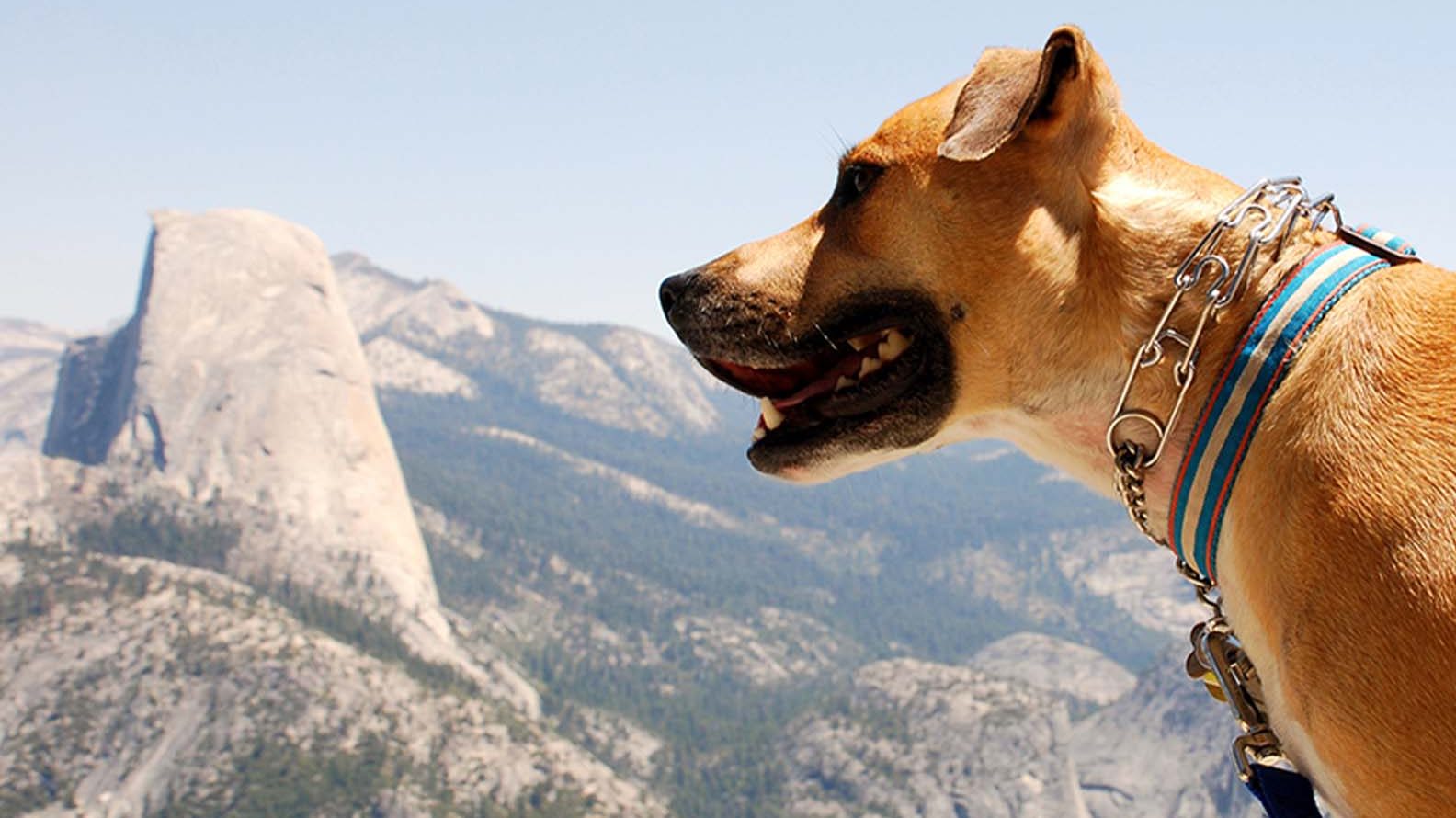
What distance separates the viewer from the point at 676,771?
158 meters

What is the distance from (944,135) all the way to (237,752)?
121m

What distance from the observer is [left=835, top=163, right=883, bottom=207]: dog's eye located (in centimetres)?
319

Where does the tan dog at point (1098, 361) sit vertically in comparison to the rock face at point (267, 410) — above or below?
above

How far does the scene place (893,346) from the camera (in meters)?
3.10

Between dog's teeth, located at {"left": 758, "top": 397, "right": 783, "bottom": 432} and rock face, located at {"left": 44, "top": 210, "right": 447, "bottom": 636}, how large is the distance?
511ft

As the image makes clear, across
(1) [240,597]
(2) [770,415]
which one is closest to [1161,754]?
(1) [240,597]

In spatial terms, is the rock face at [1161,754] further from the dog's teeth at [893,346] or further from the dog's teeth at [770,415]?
the dog's teeth at [893,346]

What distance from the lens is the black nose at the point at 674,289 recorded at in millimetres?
3471

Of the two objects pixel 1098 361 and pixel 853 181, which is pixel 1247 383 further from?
pixel 853 181

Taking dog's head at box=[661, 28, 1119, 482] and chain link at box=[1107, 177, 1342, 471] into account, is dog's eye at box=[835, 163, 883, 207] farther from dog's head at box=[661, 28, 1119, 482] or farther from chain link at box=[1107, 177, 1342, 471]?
chain link at box=[1107, 177, 1342, 471]

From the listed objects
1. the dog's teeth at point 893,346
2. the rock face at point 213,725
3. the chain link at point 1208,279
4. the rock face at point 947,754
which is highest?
the chain link at point 1208,279

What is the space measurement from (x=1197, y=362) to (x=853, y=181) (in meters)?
1.11

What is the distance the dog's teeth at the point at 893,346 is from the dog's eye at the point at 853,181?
42cm

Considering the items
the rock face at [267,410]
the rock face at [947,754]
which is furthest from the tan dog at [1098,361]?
the rock face at [267,410]
